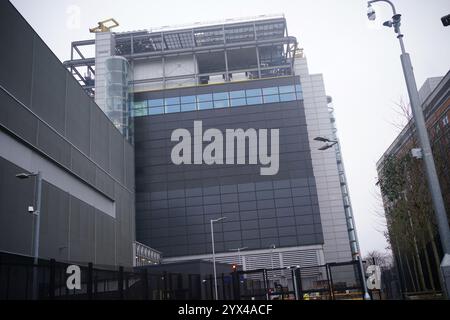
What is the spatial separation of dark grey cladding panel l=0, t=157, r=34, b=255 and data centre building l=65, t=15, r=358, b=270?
48.2 meters

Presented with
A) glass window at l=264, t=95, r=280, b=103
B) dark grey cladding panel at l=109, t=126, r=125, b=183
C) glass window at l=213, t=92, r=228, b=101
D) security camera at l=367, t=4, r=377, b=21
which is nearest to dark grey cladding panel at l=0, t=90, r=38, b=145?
dark grey cladding panel at l=109, t=126, r=125, b=183

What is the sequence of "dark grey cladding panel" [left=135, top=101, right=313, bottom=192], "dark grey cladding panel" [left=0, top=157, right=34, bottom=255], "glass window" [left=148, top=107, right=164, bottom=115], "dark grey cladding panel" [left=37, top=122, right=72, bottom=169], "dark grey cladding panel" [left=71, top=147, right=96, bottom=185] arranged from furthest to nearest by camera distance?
"glass window" [left=148, top=107, right=164, bottom=115] < "dark grey cladding panel" [left=135, top=101, right=313, bottom=192] < "dark grey cladding panel" [left=71, top=147, right=96, bottom=185] < "dark grey cladding panel" [left=37, top=122, right=72, bottom=169] < "dark grey cladding panel" [left=0, top=157, right=34, bottom=255]

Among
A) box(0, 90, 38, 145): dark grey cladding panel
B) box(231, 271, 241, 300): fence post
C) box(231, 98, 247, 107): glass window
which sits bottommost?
box(231, 271, 241, 300): fence post

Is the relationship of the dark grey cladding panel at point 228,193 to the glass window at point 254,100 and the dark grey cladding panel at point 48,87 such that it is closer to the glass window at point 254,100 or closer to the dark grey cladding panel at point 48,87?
the glass window at point 254,100

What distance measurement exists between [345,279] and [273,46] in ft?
249

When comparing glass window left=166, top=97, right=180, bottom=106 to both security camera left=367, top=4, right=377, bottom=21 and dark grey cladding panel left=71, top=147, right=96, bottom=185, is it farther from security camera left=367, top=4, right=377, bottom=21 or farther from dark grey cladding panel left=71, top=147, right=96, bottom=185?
security camera left=367, top=4, right=377, bottom=21

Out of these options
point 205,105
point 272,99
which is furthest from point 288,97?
point 205,105

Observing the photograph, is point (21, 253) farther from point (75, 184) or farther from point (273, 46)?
point (273, 46)

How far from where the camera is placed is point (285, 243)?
2938 inches

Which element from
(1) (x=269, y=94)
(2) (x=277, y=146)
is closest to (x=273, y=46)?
(1) (x=269, y=94)

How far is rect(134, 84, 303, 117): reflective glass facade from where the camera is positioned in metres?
81.9

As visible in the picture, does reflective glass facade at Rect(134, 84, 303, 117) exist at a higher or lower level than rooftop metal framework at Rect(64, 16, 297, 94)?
lower

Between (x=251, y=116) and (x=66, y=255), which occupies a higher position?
(x=251, y=116)

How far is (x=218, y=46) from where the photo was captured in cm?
8712
